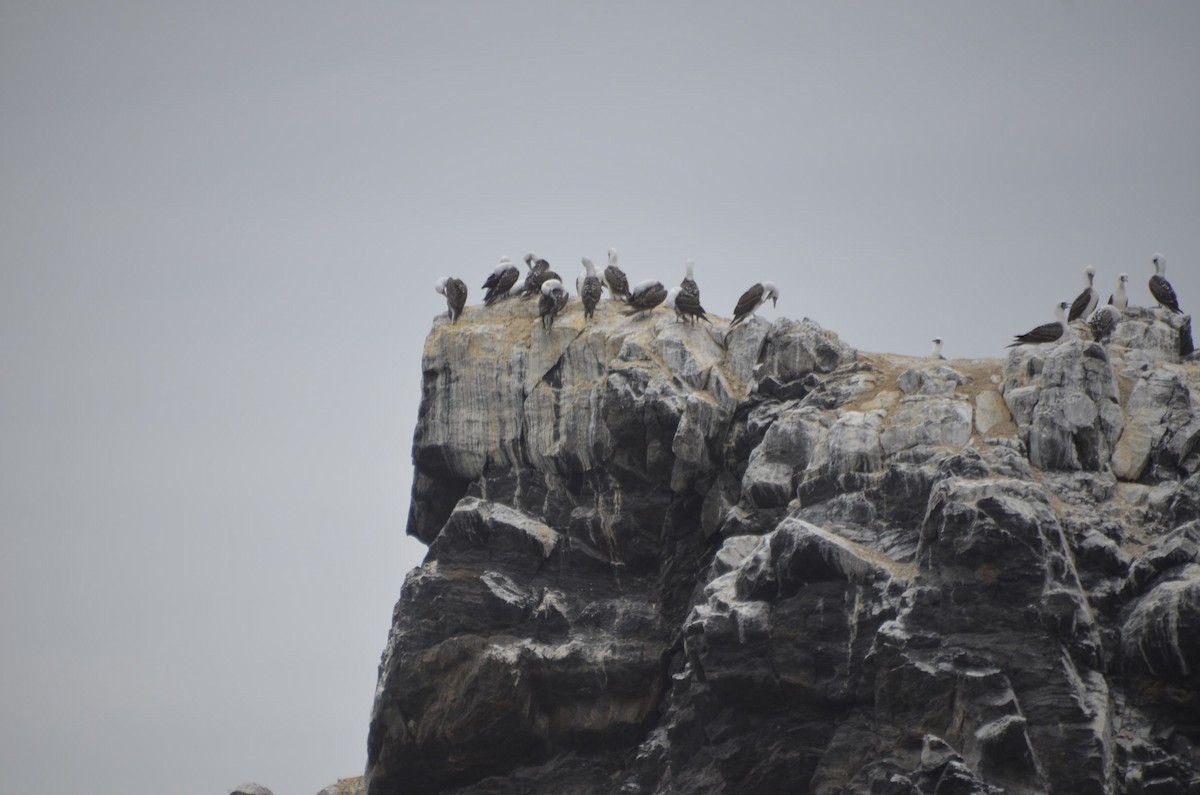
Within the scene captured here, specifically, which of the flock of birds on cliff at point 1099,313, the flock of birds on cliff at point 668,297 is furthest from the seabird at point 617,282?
the flock of birds on cliff at point 1099,313

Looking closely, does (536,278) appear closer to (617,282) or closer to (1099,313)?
(617,282)

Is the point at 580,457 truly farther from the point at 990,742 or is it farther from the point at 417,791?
the point at 990,742

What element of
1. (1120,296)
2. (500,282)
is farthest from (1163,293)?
(500,282)

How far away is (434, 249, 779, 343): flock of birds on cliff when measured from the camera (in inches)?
1762

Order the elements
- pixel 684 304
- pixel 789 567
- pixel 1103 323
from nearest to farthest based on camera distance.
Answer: pixel 789 567 → pixel 1103 323 → pixel 684 304

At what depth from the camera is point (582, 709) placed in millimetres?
41344

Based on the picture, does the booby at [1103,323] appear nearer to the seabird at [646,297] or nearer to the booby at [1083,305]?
the booby at [1083,305]

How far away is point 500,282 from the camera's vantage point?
48344 millimetres

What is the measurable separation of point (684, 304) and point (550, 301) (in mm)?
4118

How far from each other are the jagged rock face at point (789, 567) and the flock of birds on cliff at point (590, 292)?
1.70ft

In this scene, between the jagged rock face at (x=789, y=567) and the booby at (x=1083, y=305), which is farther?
the booby at (x=1083, y=305)

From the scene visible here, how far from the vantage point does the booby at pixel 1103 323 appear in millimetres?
41000

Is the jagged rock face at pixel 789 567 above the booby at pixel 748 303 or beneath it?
beneath

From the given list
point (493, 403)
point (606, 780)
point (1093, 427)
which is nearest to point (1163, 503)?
point (1093, 427)
